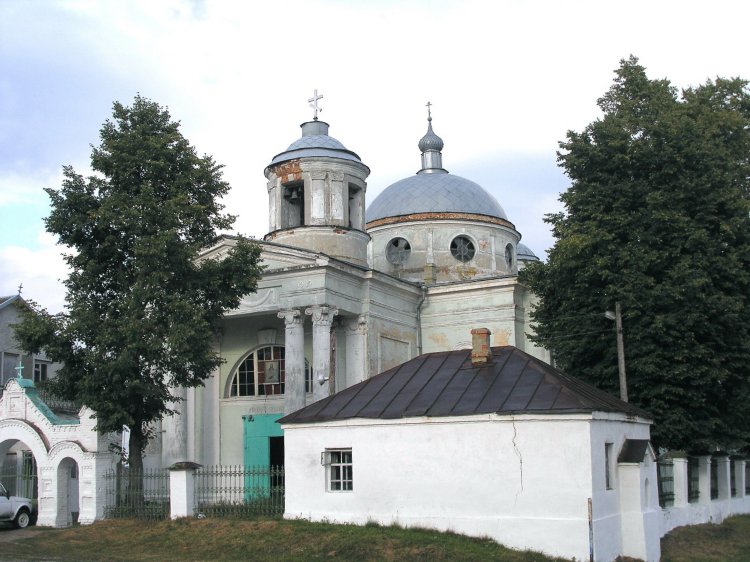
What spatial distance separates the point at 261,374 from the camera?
28.1m

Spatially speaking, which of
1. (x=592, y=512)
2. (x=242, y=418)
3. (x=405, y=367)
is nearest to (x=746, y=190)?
(x=405, y=367)

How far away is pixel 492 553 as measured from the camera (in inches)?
593

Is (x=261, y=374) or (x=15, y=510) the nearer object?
(x=15, y=510)

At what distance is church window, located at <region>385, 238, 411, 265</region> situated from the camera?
107ft

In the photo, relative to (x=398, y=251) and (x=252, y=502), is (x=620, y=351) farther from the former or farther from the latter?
(x=398, y=251)

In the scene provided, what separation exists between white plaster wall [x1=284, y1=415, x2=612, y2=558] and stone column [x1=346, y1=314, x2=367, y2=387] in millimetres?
7470

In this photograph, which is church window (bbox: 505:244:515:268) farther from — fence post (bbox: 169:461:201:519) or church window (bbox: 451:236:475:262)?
fence post (bbox: 169:461:201:519)

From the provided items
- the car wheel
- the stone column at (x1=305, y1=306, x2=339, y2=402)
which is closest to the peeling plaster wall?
the stone column at (x1=305, y1=306, x2=339, y2=402)

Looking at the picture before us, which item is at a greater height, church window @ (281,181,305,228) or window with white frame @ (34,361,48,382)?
church window @ (281,181,305,228)

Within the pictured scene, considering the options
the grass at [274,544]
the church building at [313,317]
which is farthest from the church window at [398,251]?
the grass at [274,544]

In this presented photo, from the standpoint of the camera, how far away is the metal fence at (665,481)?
19.0 m

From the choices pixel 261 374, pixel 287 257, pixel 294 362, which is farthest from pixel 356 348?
pixel 261 374

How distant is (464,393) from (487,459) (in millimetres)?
1627

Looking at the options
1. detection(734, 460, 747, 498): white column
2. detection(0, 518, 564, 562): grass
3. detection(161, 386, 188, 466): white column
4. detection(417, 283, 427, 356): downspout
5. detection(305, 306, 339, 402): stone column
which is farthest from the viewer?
detection(417, 283, 427, 356): downspout
